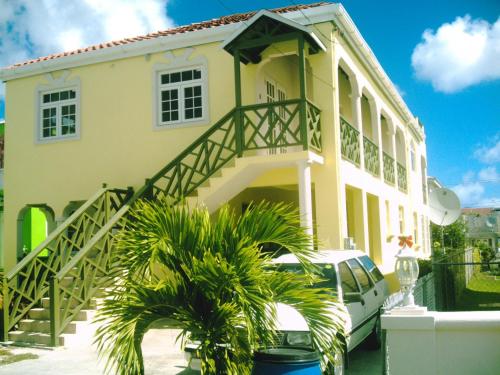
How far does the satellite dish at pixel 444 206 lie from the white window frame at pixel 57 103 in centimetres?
978

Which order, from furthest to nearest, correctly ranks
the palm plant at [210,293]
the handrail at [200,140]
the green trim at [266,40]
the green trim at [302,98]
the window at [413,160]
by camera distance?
the window at [413,160]
the handrail at [200,140]
the green trim at [266,40]
the green trim at [302,98]
the palm plant at [210,293]

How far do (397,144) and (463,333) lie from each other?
19.0 metres

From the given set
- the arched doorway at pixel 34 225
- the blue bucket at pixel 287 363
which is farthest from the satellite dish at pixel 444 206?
the arched doorway at pixel 34 225

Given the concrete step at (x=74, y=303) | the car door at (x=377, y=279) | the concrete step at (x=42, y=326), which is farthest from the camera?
the concrete step at (x=74, y=303)

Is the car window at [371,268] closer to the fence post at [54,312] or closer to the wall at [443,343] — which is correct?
the wall at [443,343]

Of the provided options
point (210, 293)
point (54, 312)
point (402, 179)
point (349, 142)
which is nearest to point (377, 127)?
point (349, 142)

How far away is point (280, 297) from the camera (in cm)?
548

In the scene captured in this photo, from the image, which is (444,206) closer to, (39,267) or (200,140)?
(200,140)

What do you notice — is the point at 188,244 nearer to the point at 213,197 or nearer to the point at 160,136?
the point at 213,197

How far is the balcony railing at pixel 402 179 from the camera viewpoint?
21633 mm

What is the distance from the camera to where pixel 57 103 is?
16.0 meters

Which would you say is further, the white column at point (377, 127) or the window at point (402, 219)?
the window at point (402, 219)

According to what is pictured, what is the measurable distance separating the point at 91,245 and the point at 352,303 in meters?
5.47

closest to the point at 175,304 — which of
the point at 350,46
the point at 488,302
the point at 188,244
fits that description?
the point at 188,244
